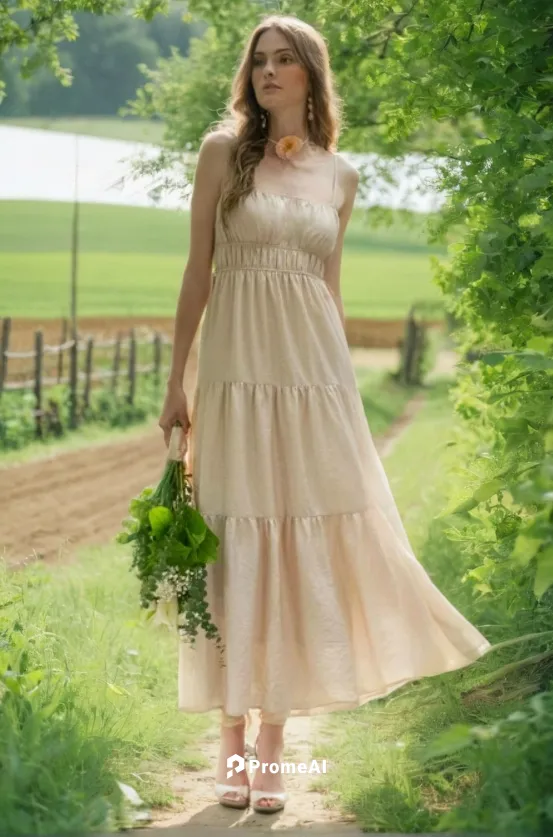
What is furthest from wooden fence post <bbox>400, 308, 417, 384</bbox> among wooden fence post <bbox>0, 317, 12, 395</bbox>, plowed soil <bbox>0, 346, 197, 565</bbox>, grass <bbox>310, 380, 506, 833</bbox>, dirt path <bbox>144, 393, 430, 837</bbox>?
dirt path <bbox>144, 393, 430, 837</bbox>

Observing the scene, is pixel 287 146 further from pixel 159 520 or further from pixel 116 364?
pixel 116 364

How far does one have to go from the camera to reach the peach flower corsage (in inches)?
122

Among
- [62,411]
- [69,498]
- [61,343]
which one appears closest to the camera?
[69,498]

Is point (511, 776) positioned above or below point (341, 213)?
below

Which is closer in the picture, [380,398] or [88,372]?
[88,372]

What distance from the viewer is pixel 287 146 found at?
311 centimetres

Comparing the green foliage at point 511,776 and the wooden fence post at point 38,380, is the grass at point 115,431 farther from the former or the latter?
the green foliage at point 511,776

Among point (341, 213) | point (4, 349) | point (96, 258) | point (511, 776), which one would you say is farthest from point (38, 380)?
point (511, 776)

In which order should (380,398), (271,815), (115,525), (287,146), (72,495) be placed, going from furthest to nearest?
(380,398), (72,495), (115,525), (287,146), (271,815)

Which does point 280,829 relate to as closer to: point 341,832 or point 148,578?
point 341,832

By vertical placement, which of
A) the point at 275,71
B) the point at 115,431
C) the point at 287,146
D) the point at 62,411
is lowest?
the point at 115,431

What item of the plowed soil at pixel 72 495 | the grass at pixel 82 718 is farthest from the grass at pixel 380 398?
the grass at pixel 82 718

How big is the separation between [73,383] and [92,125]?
2975 millimetres

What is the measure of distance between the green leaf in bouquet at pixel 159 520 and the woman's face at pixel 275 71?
105cm
